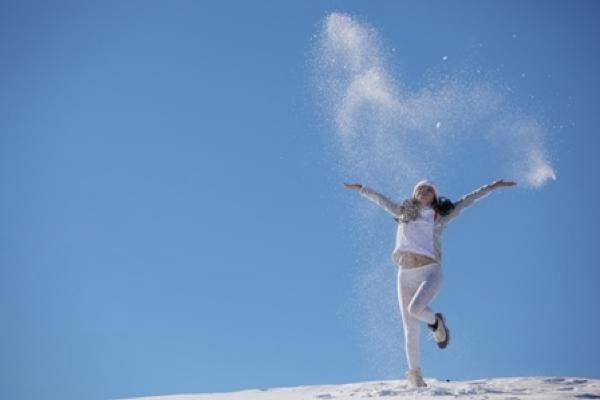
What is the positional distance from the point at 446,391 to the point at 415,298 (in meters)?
1.44

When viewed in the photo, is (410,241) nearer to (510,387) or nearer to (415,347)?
(415,347)

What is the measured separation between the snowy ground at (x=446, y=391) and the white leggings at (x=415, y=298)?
1.83ft

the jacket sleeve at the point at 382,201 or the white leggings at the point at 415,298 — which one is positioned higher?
the jacket sleeve at the point at 382,201

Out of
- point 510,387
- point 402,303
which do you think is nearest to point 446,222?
point 402,303

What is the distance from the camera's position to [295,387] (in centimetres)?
987

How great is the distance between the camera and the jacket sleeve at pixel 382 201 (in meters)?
9.22

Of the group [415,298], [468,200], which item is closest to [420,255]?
[415,298]

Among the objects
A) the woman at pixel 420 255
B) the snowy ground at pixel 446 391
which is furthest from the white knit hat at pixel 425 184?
the snowy ground at pixel 446 391

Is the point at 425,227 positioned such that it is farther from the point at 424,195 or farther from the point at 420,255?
the point at 424,195

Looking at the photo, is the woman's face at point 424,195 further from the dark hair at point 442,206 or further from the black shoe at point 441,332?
the black shoe at point 441,332

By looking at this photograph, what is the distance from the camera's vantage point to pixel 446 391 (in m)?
7.25

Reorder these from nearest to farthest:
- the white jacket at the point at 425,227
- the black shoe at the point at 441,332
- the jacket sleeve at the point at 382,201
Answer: the black shoe at the point at 441,332, the white jacket at the point at 425,227, the jacket sleeve at the point at 382,201

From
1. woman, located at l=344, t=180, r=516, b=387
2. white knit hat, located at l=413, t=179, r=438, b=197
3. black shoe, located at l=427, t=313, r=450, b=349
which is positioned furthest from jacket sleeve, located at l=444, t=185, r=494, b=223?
black shoe, located at l=427, t=313, r=450, b=349

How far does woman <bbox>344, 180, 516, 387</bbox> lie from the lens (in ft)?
27.2
